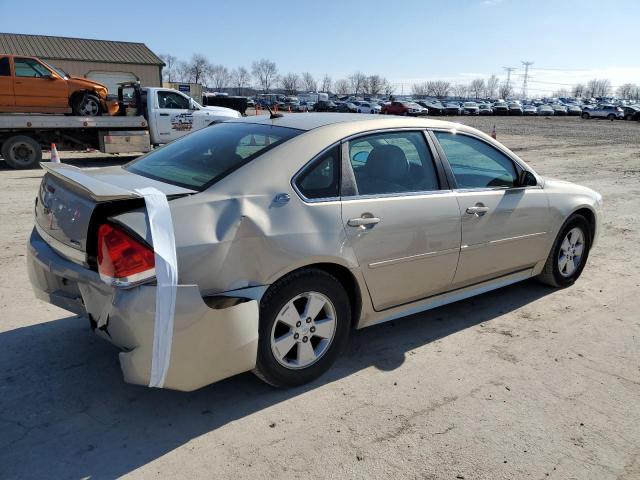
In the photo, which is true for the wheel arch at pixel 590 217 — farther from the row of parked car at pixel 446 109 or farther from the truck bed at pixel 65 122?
the row of parked car at pixel 446 109

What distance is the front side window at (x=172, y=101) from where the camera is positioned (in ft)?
51.5

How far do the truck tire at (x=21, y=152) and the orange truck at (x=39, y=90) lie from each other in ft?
4.43

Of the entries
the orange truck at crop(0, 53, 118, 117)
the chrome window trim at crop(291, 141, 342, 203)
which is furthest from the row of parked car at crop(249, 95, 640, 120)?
the chrome window trim at crop(291, 141, 342, 203)

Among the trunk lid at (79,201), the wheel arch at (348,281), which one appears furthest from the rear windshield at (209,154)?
the wheel arch at (348,281)

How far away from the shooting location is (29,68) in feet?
46.3

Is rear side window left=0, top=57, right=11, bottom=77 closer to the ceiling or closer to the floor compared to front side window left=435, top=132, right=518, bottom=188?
closer to the ceiling

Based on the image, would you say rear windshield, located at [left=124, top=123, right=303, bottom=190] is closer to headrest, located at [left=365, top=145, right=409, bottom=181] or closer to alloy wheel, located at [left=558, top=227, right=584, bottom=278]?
headrest, located at [left=365, top=145, right=409, bottom=181]

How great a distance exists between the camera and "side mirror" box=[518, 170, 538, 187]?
446cm

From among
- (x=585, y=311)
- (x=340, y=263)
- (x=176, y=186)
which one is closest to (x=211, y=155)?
(x=176, y=186)

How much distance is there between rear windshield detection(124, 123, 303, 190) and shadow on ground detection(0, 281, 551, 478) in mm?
1277

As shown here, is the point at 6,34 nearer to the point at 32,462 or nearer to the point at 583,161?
the point at 583,161

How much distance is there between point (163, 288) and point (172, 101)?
14536 mm

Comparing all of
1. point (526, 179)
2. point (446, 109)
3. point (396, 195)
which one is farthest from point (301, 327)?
point (446, 109)

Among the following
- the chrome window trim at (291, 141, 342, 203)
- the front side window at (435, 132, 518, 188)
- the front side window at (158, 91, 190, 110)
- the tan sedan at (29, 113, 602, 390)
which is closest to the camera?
the tan sedan at (29, 113, 602, 390)
